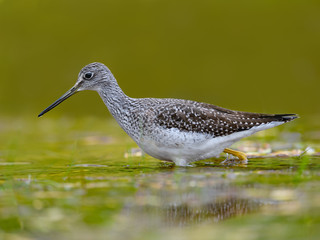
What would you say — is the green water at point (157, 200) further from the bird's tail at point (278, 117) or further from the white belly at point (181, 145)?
the bird's tail at point (278, 117)

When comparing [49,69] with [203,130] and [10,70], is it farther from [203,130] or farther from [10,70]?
[203,130]

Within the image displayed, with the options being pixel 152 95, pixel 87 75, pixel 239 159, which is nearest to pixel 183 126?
pixel 239 159

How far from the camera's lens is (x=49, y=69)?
69.3 feet

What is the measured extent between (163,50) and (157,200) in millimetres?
16160

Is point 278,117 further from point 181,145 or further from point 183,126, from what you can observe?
point 181,145

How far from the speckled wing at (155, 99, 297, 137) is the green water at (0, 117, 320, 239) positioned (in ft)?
2.12

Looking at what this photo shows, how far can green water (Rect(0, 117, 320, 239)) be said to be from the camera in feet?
14.9

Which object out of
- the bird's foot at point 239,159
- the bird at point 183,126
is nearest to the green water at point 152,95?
the bird's foot at point 239,159

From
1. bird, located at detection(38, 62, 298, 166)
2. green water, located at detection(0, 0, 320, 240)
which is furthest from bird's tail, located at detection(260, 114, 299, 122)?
green water, located at detection(0, 0, 320, 240)

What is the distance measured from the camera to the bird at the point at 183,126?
855cm

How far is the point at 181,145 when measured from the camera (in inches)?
335

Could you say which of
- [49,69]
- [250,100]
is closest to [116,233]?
[250,100]

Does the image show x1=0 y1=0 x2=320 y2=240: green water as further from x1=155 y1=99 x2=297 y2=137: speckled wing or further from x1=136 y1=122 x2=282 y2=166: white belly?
x1=155 y1=99 x2=297 y2=137: speckled wing

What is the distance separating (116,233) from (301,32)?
18454 mm
